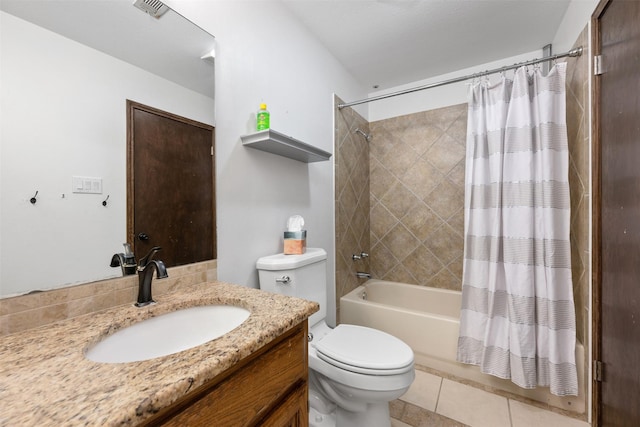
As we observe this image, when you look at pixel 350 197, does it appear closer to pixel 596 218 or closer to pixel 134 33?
pixel 596 218

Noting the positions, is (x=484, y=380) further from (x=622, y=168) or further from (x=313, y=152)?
(x=313, y=152)

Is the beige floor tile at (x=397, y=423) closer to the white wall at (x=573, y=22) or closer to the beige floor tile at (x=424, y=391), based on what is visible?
the beige floor tile at (x=424, y=391)

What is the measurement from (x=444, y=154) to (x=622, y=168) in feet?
4.29

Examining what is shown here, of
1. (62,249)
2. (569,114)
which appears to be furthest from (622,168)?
(62,249)

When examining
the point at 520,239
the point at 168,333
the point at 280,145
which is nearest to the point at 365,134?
the point at 280,145

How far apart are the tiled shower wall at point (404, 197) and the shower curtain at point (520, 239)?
0.60 meters

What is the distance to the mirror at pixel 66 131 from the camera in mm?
656

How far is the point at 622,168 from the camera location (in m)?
1.03

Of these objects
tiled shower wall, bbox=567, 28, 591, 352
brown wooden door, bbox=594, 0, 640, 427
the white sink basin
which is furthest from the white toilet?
tiled shower wall, bbox=567, 28, 591, 352

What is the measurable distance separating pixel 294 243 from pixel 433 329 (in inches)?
46.2

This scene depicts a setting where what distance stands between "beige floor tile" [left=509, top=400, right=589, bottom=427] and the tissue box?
1.44m

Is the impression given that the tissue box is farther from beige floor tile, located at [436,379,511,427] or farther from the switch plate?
beige floor tile, located at [436,379,511,427]

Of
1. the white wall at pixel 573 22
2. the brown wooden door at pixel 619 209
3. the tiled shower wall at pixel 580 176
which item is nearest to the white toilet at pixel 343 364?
the brown wooden door at pixel 619 209

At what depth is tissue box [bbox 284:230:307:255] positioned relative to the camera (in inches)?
55.2
